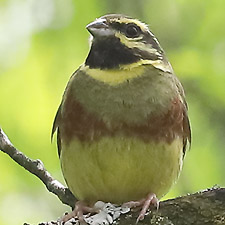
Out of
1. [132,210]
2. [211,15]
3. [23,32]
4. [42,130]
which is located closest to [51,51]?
[23,32]

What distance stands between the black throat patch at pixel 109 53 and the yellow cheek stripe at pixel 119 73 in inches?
1.0

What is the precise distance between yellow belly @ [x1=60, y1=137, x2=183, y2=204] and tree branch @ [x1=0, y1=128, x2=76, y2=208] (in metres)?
0.28

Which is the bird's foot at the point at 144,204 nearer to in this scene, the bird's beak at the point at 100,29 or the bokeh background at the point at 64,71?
the bird's beak at the point at 100,29

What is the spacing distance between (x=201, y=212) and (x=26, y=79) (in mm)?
2272

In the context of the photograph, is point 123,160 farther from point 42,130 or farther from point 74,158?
point 42,130

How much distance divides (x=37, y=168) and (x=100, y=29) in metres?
0.77

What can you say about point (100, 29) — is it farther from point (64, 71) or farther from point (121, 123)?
point (64, 71)

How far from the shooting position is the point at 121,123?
134 inches

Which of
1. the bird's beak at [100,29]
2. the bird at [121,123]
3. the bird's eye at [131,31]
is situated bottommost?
the bird at [121,123]

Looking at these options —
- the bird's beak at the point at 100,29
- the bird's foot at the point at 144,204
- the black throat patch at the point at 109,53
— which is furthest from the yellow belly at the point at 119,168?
the bird's beak at the point at 100,29

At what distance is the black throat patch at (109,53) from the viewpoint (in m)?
3.64

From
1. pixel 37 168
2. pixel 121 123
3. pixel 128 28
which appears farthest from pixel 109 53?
pixel 37 168

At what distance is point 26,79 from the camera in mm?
4969

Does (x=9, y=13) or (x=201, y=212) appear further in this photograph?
(x=9, y=13)
